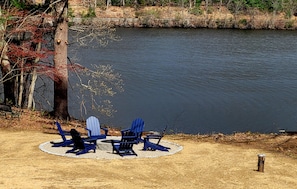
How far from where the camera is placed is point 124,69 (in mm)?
32625

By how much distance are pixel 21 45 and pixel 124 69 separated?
14.5 m

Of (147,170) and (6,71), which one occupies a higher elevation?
(6,71)

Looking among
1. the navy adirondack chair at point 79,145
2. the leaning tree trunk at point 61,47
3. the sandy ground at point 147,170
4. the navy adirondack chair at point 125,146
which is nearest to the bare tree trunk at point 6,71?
the leaning tree trunk at point 61,47

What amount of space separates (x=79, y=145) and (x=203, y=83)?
63.9ft

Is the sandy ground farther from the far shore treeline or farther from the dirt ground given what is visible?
the far shore treeline

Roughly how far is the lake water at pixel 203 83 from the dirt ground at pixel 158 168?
7.53m

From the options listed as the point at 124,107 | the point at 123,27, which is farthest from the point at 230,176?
the point at 123,27

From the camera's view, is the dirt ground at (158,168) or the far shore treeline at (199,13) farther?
the far shore treeline at (199,13)

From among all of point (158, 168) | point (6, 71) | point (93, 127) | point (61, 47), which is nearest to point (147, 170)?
point (158, 168)

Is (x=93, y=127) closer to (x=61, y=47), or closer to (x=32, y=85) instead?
(x=61, y=47)

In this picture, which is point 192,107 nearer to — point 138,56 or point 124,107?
point 124,107

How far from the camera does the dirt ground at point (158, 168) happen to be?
9.09 meters

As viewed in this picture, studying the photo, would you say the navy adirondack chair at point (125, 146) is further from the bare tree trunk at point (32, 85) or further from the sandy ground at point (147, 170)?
the bare tree trunk at point (32, 85)

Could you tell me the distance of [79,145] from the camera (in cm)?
1120
